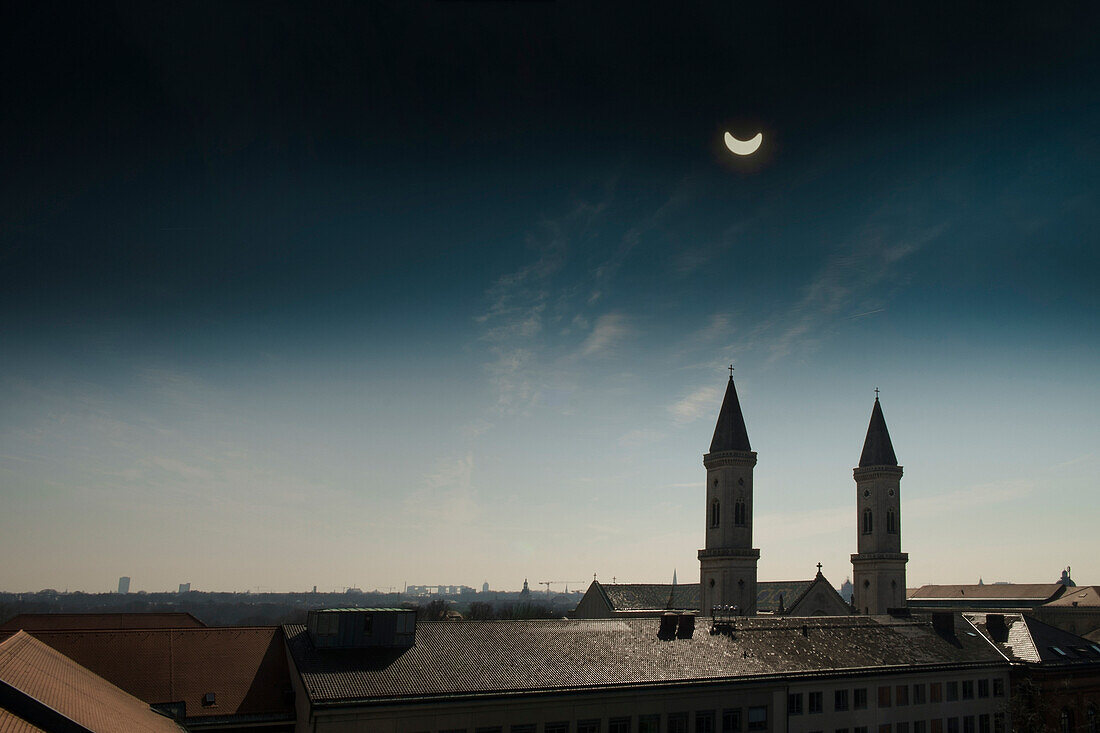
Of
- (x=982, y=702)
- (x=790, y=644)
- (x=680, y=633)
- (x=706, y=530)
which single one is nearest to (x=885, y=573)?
(x=706, y=530)

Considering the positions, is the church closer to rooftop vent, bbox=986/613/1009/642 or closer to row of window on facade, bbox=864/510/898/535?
row of window on facade, bbox=864/510/898/535

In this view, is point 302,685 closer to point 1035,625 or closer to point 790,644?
point 790,644

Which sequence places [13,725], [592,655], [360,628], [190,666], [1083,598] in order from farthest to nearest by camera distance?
[1083,598] < [592,655] < [360,628] < [190,666] < [13,725]

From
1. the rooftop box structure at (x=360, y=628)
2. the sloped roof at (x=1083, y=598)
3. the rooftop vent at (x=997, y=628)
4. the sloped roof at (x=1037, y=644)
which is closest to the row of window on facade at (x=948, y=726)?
the sloped roof at (x=1037, y=644)

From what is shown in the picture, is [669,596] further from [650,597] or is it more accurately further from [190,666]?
[190,666]

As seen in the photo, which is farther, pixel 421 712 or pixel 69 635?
pixel 69 635

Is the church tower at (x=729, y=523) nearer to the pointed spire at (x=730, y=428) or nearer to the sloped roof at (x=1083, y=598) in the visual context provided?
the pointed spire at (x=730, y=428)

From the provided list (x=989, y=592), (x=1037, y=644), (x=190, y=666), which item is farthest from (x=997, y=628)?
(x=989, y=592)
